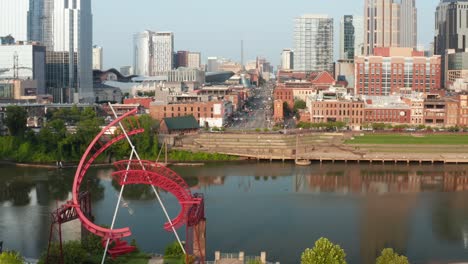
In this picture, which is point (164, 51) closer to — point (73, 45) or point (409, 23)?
point (409, 23)

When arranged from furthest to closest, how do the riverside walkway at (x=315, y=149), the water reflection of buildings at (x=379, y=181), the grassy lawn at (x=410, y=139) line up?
the grassy lawn at (x=410, y=139), the riverside walkway at (x=315, y=149), the water reflection of buildings at (x=379, y=181)

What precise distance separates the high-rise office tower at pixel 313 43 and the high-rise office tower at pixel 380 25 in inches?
727

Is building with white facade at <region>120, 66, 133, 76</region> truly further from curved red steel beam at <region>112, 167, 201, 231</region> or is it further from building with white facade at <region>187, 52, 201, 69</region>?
curved red steel beam at <region>112, 167, 201, 231</region>

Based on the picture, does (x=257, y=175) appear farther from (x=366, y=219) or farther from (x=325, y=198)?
(x=366, y=219)

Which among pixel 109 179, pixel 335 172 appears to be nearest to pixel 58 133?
pixel 109 179

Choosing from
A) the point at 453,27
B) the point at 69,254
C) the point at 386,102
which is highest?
the point at 453,27

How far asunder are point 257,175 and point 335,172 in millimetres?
3201

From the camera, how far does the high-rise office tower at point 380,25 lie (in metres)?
72.6

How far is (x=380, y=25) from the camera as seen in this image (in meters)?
73.4

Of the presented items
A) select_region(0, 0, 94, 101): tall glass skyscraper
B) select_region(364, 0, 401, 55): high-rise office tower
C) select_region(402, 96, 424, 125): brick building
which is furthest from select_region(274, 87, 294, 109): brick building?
select_region(364, 0, 401, 55): high-rise office tower

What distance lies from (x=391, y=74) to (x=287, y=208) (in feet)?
120

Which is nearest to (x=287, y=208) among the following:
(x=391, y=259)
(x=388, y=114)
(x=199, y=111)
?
(x=391, y=259)

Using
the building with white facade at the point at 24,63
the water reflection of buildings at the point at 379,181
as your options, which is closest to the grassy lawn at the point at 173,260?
the water reflection of buildings at the point at 379,181

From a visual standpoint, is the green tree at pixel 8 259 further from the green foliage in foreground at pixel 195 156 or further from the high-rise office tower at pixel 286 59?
the high-rise office tower at pixel 286 59
